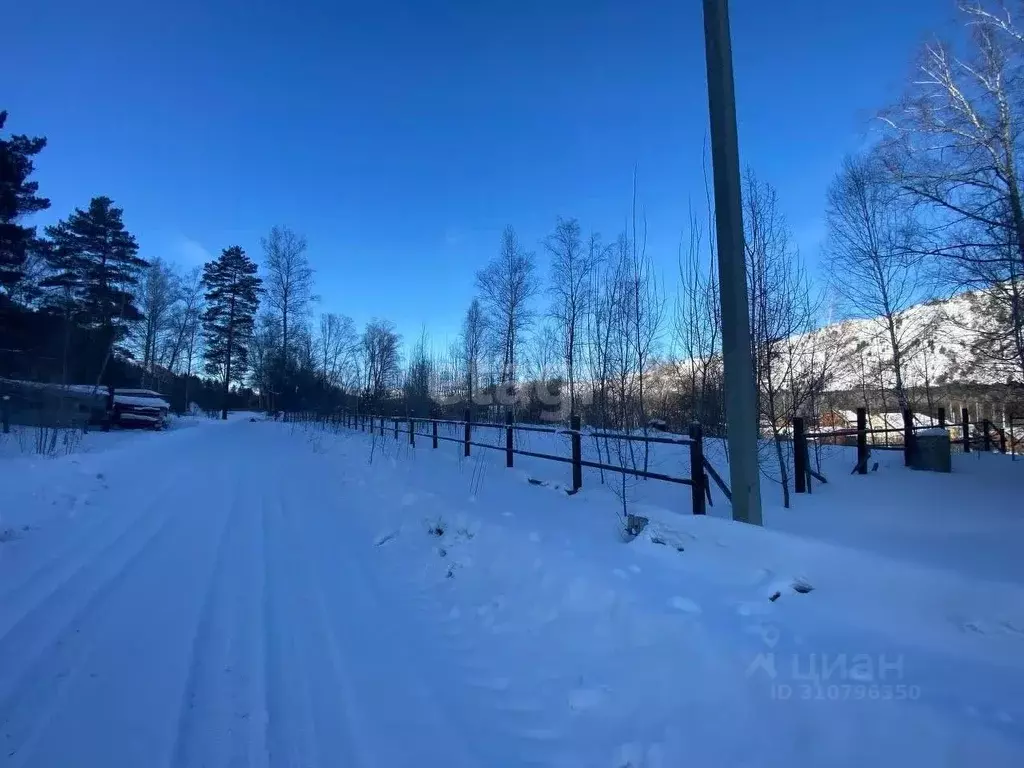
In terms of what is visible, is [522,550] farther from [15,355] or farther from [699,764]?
[15,355]

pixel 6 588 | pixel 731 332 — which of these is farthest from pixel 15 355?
pixel 731 332

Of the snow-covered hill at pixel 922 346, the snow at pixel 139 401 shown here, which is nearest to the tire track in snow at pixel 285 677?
the snow-covered hill at pixel 922 346

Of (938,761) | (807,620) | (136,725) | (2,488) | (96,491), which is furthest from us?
(96,491)

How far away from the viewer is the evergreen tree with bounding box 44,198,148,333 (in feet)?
103

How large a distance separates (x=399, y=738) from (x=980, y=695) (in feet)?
8.62

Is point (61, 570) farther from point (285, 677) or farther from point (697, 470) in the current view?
point (697, 470)

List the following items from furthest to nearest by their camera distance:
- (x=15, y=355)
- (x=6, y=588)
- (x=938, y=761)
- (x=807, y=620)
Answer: (x=15, y=355) < (x=6, y=588) < (x=807, y=620) < (x=938, y=761)

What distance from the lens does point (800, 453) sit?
8672 millimetres

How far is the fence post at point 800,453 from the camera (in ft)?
27.5

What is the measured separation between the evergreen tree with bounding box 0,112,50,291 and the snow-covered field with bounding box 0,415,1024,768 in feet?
53.0

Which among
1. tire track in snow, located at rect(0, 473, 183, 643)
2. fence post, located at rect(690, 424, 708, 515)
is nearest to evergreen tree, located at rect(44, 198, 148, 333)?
tire track in snow, located at rect(0, 473, 183, 643)

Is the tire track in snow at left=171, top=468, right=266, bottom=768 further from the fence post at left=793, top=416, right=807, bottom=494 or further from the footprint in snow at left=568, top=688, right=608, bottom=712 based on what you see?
the fence post at left=793, top=416, right=807, bottom=494

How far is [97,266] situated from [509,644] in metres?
40.2

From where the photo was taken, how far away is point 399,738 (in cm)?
255
